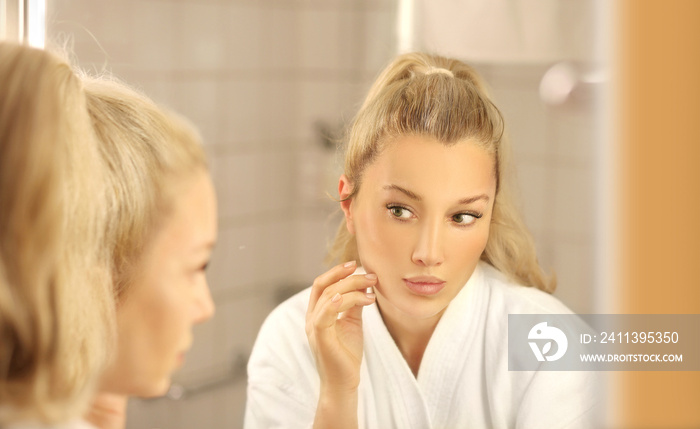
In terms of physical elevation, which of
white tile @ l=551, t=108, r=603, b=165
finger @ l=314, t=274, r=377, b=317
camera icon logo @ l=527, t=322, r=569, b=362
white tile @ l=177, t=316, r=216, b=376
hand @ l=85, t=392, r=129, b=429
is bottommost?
hand @ l=85, t=392, r=129, b=429

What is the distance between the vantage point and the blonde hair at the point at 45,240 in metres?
0.49

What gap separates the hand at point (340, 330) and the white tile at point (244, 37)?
0.21m

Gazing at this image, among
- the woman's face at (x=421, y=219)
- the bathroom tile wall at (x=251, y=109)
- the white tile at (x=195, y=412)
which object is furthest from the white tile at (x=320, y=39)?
the white tile at (x=195, y=412)

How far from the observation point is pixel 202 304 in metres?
0.62

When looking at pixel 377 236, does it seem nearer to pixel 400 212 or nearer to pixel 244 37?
pixel 400 212

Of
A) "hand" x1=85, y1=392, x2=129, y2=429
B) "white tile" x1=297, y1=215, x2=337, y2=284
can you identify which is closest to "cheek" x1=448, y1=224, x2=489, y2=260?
"white tile" x1=297, y1=215, x2=337, y2=284

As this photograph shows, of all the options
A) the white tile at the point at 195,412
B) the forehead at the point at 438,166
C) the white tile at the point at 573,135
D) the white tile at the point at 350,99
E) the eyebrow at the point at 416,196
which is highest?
the white tile at the point at 350,99

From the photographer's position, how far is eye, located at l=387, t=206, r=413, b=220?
2.06 ft

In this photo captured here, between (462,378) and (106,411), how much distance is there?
310 mm

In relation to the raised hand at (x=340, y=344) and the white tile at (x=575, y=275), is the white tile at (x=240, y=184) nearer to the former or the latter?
the raised hand at (x=340, y=344)

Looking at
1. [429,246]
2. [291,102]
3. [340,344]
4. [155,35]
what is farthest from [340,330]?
[155,35]

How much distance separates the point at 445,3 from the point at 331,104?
14cm

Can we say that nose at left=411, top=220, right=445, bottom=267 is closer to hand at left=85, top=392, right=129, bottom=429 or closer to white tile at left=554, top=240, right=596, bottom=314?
white tile at left=554, top=240, right=596, bottom=314

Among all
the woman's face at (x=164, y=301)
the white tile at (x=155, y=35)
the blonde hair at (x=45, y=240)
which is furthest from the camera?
the white tile at (x=155, y=35)
